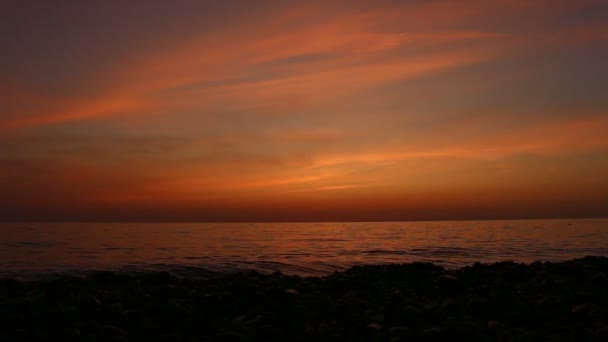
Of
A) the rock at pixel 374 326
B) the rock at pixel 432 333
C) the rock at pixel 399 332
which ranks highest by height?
the rock at pixel 432 333

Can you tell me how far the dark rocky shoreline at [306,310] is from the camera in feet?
22.6

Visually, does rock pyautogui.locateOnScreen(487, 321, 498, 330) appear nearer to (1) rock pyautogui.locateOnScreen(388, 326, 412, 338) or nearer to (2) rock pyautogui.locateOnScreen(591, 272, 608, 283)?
(1) rock pyautogui.locateOnScreen(388, 326, 412, 338)

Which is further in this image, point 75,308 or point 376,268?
point 376,268

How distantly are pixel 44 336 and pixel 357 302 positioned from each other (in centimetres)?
594

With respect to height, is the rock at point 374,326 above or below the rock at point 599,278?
below

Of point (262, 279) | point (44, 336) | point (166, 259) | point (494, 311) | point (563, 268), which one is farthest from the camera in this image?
point (166, 259)

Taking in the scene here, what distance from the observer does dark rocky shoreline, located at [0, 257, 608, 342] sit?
6.88 metres

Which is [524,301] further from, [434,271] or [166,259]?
[166,259]

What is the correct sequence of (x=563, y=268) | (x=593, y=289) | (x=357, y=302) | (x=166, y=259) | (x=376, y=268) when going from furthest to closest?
(x=166, y=259) < (x=376, y=268) < (x=563, y=268) < (x=593, y=289) < (x=357, y=302)

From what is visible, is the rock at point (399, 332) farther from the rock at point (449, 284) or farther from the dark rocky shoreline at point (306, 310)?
the rock at point (449, 284)

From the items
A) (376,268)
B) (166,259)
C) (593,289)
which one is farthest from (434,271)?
(166,259)

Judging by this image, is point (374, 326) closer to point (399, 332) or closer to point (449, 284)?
point (399, 332)

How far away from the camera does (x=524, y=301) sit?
923 centimetres

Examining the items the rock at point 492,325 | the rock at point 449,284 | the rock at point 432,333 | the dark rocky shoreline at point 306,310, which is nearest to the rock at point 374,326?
the dark rocky shoreline at point 306,310
